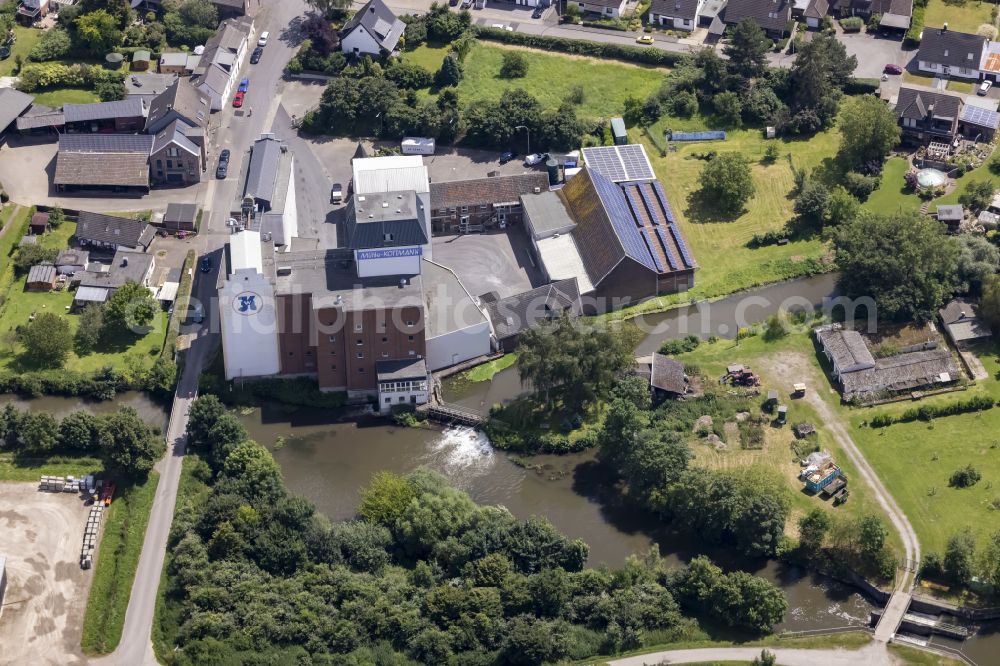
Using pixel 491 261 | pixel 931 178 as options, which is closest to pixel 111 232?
pixel 491 261

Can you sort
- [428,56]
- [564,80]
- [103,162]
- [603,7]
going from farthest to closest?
[603,7] → [428,56] → [564,80] → [103,162]

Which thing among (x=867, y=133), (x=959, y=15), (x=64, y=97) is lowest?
(x=64, y=97)

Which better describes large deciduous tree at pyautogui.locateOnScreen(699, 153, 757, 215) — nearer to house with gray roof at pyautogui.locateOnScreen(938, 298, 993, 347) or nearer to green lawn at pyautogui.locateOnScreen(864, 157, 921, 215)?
green lawn at pyautogui.locateOnScreen(864, 157, 921, 215)

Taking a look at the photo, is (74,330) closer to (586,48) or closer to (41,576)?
(41,576)

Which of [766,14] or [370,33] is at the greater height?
[766,14]

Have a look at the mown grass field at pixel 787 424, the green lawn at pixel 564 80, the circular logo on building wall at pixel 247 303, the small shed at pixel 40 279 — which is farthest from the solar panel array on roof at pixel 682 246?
the small shed at pixel 40 279
